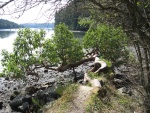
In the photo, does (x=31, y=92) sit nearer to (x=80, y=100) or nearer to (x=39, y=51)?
(x=39, y=51)

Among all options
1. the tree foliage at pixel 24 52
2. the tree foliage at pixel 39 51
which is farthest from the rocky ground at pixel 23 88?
the tree foliage at pixel 24 52

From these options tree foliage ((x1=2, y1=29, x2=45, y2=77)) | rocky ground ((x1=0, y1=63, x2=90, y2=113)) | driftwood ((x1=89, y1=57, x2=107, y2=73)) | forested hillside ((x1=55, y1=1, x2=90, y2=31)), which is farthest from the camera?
tree foliage ((x1=2, y1=29, x2=45, y2=77))

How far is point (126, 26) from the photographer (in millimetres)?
4707

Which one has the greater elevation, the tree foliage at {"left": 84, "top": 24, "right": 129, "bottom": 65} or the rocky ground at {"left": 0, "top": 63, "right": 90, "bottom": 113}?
the tree foliage at {"left": 84, "top": 24, "right": 129, "bottom": 65}

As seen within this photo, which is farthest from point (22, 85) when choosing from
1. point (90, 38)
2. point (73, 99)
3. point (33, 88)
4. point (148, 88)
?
point (148, 88)

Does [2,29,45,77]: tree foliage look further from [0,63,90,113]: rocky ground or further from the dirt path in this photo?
the dirt path

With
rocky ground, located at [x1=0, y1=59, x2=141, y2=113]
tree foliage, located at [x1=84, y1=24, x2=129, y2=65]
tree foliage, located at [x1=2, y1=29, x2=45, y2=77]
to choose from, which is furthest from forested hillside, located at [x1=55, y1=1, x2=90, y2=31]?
tree foliage, located at [x1=84, y1=24, x2=129, y2=65]

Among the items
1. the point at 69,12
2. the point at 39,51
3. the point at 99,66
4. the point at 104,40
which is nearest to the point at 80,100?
the point at 69,12

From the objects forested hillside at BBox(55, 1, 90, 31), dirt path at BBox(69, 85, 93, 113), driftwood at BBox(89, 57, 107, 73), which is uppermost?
forested hillside at BBox(55, 1, 90, 31)

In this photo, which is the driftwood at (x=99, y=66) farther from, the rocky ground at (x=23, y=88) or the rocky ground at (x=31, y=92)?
the rocky ground at (x=23, y=88)

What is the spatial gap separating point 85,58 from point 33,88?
18.7 feet

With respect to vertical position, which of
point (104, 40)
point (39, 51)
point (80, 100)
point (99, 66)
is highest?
point (104, 40)

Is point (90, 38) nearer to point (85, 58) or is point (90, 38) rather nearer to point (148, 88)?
point (85, 58)

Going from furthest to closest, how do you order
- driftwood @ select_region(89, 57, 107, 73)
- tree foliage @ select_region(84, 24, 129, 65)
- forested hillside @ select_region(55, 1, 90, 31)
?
tree foliage @ select_region(84, 24, 129, 65)
driftwood @ select_region(89, 57, 107, 73)
forested hillside @ select_region(55, 1, 90, 31)
